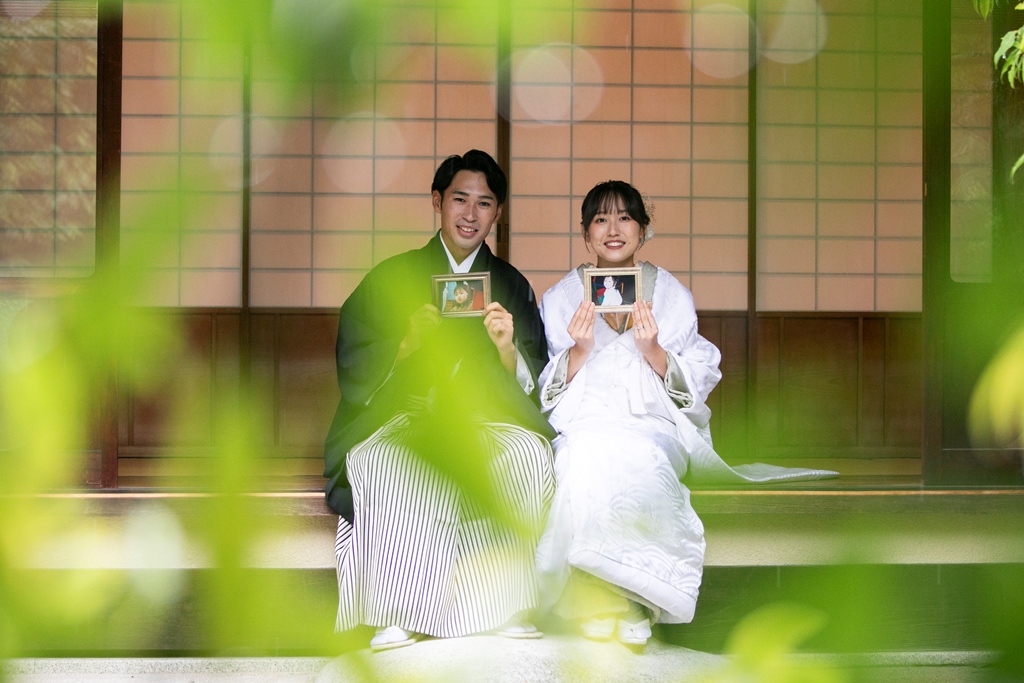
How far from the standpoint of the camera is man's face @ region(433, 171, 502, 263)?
11.0ft

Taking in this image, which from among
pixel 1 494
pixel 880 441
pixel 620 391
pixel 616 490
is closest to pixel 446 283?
pixel 616 490

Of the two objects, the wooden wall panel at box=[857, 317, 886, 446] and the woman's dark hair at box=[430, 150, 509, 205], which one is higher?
the woman's dark hair at box=[430, 150, 509, 205]

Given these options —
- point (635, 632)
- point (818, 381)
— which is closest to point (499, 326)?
point (635, 632)

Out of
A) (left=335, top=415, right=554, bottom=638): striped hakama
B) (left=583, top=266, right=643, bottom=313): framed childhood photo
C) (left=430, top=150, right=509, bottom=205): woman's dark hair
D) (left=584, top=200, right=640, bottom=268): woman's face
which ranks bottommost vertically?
(left=335, top=415, right=554, bottom=638): striped hakama

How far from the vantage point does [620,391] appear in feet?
10.9

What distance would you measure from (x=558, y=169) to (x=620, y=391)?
7.23 ft

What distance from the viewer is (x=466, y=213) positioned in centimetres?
337

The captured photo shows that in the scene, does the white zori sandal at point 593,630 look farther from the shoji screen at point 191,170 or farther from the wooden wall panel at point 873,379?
the wooden wall panel at point 873,379

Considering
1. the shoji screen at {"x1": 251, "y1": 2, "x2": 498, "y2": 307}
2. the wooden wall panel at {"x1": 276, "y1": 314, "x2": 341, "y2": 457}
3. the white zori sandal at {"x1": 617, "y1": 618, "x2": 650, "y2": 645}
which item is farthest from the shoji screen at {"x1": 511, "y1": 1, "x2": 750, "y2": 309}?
the shoji screen at {"x1": 251, "y1": 2, "x2": 498, "y2": 307}

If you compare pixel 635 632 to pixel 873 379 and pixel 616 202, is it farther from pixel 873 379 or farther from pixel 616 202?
pixel 873 379

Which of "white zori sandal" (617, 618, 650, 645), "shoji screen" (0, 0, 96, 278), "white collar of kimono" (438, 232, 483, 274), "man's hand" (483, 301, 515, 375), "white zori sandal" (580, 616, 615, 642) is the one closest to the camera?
"white zori sandal" (580, 616, 615, 642)

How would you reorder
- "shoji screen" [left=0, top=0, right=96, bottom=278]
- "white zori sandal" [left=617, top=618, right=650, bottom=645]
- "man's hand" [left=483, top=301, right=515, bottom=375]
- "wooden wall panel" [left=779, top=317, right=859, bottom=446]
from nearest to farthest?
"white zori sandal" [left=617, top=618, right=650, bottom=645] < "man's hand" [left=483, top=301, right=515, bottom=375] < "shoji screen" [left=0, top=0, right=96, bottom=278] < "wooden wall panel" [left=779, top=317, right=859, bottom=446]

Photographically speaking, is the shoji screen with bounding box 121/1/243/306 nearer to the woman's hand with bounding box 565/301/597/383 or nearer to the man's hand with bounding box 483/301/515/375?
the man's hand with bounding box 483/301/515/375

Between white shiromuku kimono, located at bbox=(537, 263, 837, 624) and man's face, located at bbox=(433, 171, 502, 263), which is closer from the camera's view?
white shiromuku kimono, located at bbox=(537, 263, 837, 624)
